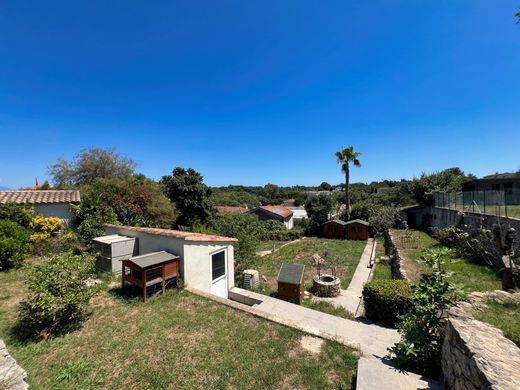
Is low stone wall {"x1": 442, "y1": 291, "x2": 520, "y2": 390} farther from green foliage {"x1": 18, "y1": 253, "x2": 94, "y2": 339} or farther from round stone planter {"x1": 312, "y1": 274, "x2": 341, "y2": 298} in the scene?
green foliage {"x1": 18, "y1": 253, "x2": 94, "y2": 339}

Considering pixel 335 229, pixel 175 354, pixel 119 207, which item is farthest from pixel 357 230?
pixel 175 354

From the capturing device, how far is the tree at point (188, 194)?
21984 mm

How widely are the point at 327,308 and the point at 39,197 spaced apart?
50.0ft

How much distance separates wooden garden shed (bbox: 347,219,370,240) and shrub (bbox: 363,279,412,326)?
56.5 feet

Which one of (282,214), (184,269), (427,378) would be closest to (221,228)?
(184,269)

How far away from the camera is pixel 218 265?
832cm

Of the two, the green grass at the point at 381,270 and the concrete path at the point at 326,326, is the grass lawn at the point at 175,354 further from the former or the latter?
the green grass at the point at 381,270

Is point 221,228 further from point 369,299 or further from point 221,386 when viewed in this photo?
point 221,386

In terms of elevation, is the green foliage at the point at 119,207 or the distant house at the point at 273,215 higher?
the green foliage at the point at 119,207

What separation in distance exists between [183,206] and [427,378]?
21064 millimetres

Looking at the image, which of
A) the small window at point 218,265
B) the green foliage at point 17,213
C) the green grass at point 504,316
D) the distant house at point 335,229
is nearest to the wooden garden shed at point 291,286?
the small window at point 218,265

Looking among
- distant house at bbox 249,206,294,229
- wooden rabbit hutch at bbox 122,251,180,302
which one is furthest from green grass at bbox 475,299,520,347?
distant house at bbox 249,206,294,229

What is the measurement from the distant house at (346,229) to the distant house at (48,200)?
909 inches

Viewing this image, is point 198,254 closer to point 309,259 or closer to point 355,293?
point 355,293
